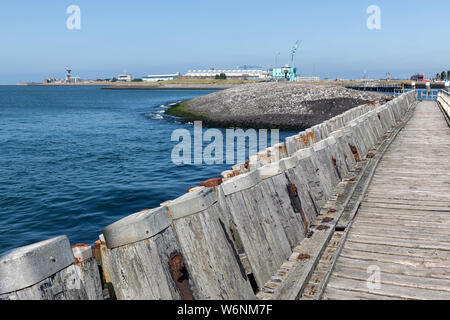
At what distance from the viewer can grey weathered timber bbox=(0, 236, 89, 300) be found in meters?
2.34

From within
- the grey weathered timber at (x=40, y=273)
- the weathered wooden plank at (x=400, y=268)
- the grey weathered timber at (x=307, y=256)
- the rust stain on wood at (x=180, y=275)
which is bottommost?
the weathered wooden plank at (x=400, y=268)

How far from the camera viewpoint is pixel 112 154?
1145 inches

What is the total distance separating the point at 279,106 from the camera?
49.2 metres

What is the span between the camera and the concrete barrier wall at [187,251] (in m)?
2.50

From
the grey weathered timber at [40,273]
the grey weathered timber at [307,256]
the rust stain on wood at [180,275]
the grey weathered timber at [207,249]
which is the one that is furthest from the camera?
the grey weathered timber at [307,256]

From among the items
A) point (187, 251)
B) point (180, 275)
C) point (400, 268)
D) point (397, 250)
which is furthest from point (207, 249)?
point (397, 250)

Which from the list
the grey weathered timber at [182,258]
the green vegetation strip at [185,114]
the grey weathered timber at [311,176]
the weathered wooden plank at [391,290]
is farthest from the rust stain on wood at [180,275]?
the green vegetation strip at [185,114]

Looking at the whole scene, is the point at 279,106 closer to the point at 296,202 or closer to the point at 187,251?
the point at 296,202

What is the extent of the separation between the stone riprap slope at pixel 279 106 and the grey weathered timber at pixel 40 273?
41089mm

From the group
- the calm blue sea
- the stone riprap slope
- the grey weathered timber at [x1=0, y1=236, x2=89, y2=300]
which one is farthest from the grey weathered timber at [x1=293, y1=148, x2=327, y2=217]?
the stone riprap slope

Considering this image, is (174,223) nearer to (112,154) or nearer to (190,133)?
(112,154)

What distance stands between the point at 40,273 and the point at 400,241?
4285mm

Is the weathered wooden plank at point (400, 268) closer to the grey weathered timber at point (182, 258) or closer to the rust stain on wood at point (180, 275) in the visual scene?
the grey weathered timber at point (182, 258)
